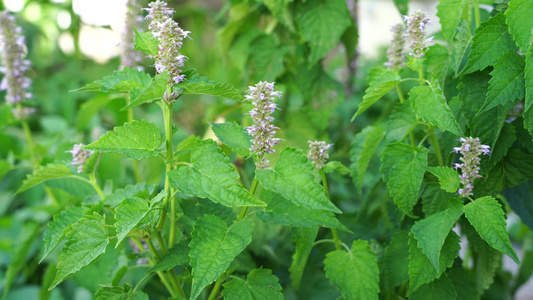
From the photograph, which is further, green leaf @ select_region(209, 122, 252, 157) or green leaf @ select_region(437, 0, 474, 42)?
green leaf @ select_region(437, 0, 474, 42)

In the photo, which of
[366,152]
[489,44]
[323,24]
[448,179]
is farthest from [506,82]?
[323,24]

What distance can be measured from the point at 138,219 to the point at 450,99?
0.75m

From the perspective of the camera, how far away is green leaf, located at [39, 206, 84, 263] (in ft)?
2.89

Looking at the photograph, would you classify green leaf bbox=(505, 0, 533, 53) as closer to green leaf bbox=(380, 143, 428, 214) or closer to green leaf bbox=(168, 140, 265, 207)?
green leaf bbox=(380, 143, 428, 214)

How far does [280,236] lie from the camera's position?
5.18ft

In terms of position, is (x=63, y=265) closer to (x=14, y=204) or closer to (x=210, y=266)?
(x=210, y=266)

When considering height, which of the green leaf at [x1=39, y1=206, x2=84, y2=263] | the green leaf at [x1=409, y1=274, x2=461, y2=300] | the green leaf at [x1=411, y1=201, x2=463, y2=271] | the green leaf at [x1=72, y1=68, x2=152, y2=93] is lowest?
the green leaf at [x1=409, y1=274, x2=461, y2=300]

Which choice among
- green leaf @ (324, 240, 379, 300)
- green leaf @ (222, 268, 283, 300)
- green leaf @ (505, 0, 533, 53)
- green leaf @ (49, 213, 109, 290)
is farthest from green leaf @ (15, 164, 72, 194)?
green leaf @ (505, 0, 533, 53)

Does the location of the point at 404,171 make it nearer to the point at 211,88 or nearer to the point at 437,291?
the point at 437,291

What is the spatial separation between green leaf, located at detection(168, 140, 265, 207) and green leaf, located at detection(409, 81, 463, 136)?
329mm

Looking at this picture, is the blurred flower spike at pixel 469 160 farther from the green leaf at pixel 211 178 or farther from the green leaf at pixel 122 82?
the green leaf at pixel 122 82

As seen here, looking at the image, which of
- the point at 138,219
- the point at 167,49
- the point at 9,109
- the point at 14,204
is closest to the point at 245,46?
the point at 9,109

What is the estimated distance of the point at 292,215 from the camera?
2.68ft

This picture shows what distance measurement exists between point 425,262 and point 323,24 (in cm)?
76
